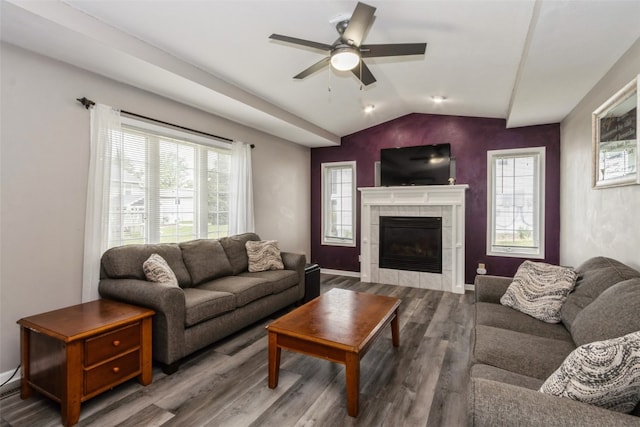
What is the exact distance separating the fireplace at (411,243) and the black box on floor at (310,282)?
59.2 inches

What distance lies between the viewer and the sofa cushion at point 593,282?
2.01 m

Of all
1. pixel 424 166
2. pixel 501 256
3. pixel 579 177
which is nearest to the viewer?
pixel 579 177

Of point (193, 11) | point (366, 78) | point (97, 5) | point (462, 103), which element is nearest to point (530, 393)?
point (366, 78)

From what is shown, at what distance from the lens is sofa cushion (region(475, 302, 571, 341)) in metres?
2.14

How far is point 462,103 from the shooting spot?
4.46 metres

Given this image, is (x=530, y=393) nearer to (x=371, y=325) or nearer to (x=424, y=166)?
(x=371, y=325)

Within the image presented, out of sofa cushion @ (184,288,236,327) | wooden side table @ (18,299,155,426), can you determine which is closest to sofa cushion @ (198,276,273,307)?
sofa cushion @ (184,288,236,327)

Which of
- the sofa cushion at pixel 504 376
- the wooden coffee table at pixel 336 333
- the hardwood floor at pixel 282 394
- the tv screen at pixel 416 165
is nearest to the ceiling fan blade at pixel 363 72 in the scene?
the wooden coffee table at pixel 336 333

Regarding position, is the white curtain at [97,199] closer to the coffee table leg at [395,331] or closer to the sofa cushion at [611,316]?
the coffee table leg at [395,331]

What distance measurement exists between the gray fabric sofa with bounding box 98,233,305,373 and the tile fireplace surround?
5.83 ft

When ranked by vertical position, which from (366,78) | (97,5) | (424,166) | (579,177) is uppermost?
(97,5)

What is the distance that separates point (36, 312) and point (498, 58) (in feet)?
14.7

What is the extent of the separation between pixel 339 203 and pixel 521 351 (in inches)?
179

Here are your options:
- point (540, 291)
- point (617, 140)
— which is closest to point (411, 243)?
point (540, 291)
